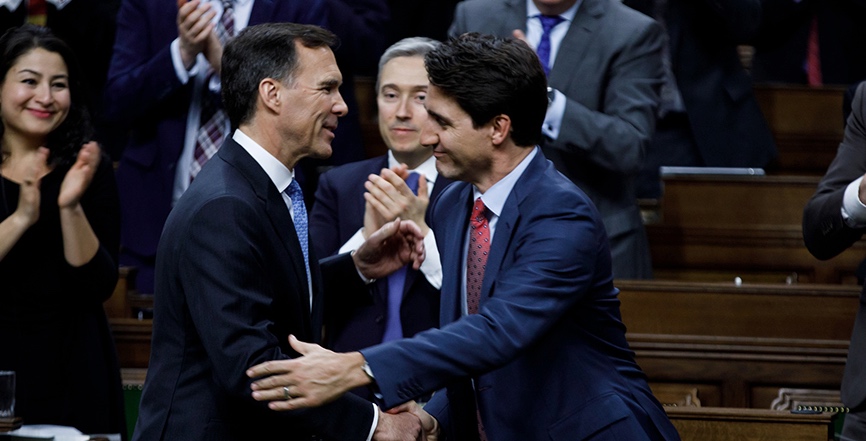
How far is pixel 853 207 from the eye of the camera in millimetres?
2855

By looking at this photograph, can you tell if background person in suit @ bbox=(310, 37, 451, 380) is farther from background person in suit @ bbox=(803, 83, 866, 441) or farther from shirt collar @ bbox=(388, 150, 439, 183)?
background person in suit @ bbox=(803, 83, 866, 441)

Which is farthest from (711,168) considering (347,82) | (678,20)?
(347,82)

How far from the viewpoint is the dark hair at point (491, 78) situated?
106 inches

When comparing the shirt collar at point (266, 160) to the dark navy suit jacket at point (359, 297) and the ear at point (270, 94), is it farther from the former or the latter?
the dark navy suit jacket at point (359, 297)

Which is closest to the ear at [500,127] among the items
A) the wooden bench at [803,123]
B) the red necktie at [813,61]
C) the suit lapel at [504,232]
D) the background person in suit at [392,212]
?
the suit lapel at [504,232]

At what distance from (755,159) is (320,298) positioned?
118 inches

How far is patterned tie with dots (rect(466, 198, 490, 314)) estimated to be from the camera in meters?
2.80

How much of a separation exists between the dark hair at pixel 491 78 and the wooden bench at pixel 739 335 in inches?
57.6

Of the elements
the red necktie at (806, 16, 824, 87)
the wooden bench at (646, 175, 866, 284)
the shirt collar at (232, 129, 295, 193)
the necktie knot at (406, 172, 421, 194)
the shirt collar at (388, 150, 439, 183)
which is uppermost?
the shirt collar at (232, 129, 295, 193)

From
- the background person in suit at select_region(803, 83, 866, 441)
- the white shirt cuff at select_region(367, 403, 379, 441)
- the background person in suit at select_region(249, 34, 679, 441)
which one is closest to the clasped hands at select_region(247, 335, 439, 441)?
the background person in suit at select_region(249, 34, 679, 441)

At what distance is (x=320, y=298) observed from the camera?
2820 millimetres

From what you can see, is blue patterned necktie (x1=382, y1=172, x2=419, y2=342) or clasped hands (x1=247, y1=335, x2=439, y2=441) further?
blue patterned necktie (x1=382, y1=172, x2=419, y2=342)

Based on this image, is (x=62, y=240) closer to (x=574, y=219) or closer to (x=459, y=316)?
(x=459, y=316)

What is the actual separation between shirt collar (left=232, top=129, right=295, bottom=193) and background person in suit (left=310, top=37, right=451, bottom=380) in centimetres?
77
